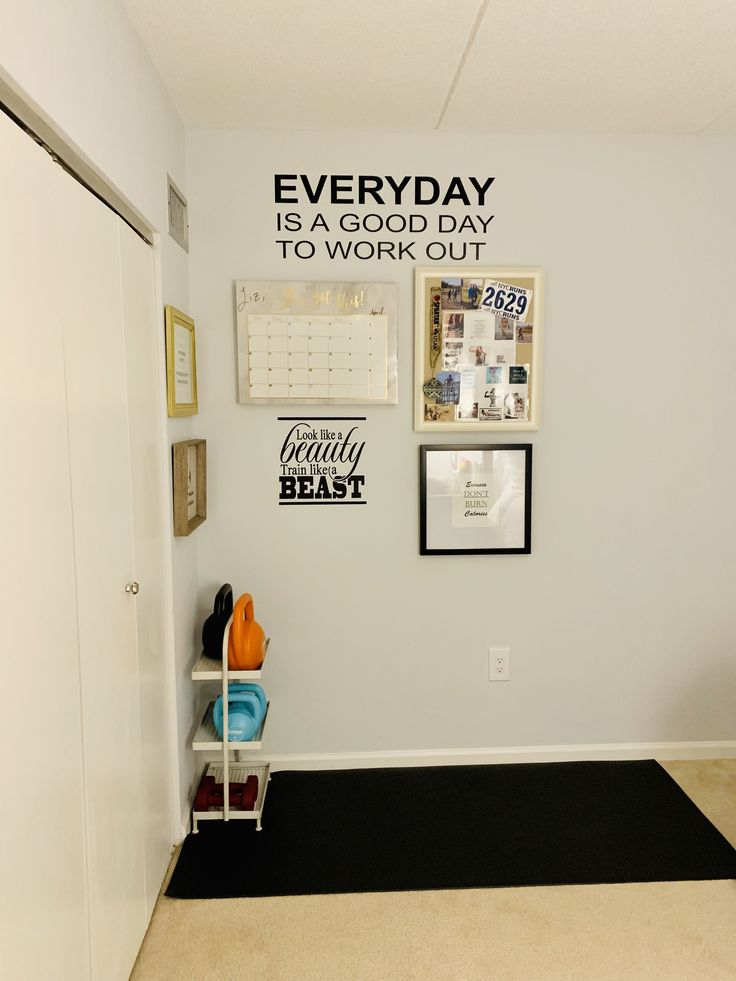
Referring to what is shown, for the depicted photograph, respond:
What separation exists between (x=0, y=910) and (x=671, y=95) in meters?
2.61

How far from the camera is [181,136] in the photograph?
2395mm

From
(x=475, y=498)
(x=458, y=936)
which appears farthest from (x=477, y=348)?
(x=458, y=936)

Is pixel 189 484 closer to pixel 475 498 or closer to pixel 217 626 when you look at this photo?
pixel 217 626

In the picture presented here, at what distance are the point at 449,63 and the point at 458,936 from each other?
2.37 metres

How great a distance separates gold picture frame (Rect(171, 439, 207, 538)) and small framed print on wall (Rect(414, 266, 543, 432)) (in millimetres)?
767

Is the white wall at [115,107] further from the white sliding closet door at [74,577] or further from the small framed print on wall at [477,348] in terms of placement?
the small framed print on wall at [477,348]

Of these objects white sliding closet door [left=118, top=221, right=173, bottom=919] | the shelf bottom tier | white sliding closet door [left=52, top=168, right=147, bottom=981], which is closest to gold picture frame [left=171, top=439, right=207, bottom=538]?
white sliding closet door [left=118, top=221, right=173, bottom=919]

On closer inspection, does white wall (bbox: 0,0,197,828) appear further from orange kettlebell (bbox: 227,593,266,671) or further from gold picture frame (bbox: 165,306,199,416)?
orange kettlebell (bbox: 227,593,266,671)

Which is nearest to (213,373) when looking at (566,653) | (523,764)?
(566,653)

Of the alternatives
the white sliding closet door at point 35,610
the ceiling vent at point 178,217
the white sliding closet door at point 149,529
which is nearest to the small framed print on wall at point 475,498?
the white sliding closet door at point 149,529

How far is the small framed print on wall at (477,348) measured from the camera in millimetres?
2535

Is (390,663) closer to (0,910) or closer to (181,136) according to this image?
(0,910)

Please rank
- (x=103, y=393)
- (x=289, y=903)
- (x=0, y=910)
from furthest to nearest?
(x=289, y=903) < (x=103, y=393) < (x=0, y=910)

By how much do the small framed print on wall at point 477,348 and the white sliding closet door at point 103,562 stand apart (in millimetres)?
1171
